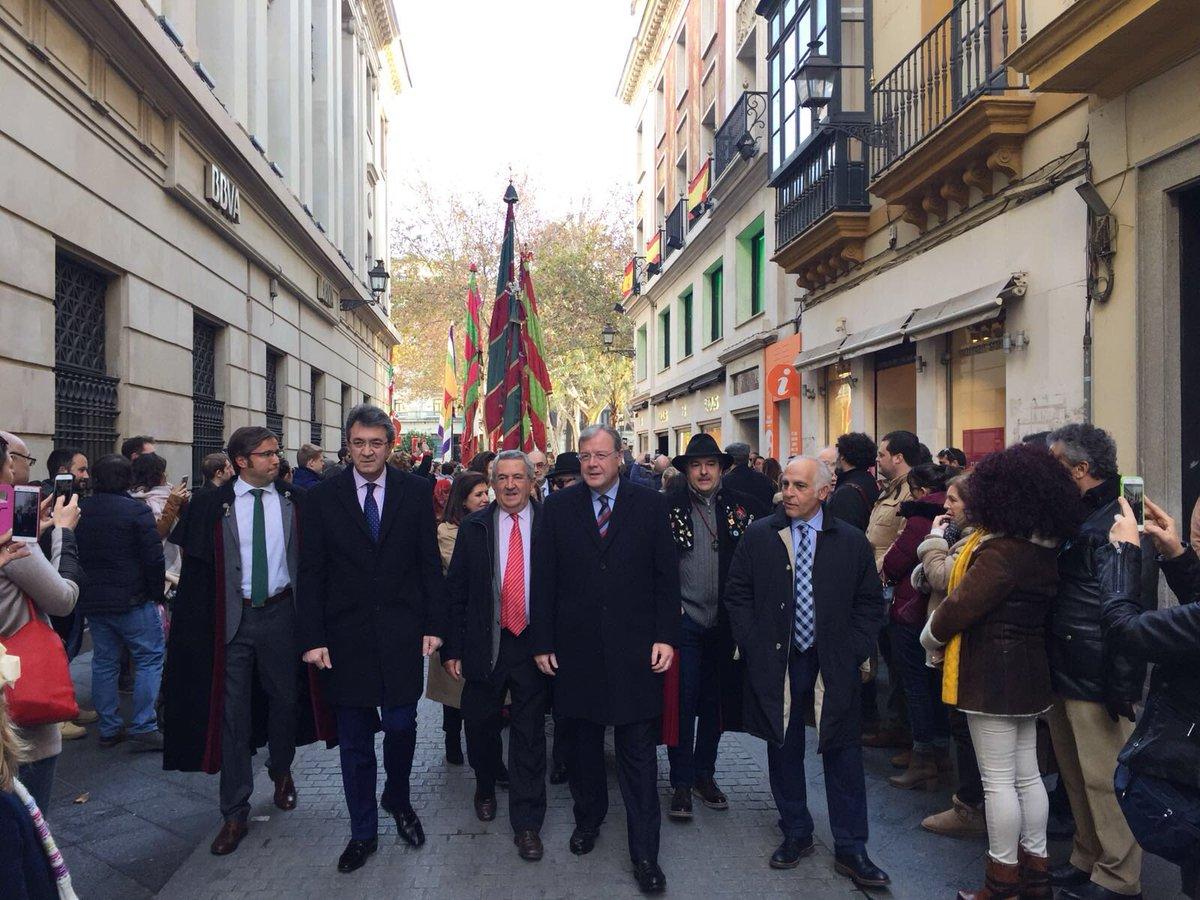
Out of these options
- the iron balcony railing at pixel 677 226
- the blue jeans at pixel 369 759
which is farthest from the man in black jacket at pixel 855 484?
the iron balcony railing at pixel 677 226

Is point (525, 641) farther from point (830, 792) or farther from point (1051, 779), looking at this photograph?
point (1051, 779)

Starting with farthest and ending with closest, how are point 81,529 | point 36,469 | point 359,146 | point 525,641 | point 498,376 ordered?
point 359,146, point 498,376, point 36,469, point 81,529, point 525,641

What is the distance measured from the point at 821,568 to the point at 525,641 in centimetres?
149

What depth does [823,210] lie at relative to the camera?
1348 cm

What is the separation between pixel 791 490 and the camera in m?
4.27

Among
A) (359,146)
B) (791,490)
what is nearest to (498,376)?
(791,490)

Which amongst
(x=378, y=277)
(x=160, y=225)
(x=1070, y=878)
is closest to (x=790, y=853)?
(x=1070, y=878)

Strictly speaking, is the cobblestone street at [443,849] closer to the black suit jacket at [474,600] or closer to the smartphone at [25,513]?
the black suit jacket at [474,600]

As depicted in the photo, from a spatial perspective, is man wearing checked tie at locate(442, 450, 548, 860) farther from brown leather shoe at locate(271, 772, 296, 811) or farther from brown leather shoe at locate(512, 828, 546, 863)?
brown leather shoe at locate(271, 772, 296, 811)

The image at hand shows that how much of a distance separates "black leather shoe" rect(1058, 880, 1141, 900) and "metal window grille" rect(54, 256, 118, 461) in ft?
28.5

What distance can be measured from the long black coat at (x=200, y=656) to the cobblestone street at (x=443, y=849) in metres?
0.43

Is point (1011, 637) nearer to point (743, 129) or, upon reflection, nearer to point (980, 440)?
point (980, 440)

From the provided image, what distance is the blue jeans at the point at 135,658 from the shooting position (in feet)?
19.7

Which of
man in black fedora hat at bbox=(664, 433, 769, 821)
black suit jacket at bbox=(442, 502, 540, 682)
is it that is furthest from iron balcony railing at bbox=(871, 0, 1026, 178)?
black suit jacket at bbox=(442, 502, 540, 682)
